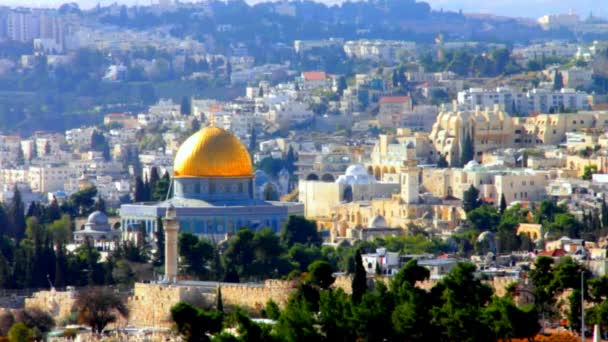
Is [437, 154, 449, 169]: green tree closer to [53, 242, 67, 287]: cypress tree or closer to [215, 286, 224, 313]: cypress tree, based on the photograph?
[53, 242, 67, 287]: cypress tree

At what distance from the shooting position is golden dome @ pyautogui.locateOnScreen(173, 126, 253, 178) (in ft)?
291

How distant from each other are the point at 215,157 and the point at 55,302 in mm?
22598

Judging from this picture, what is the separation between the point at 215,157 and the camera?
88812 millimetres

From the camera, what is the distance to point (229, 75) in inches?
7077

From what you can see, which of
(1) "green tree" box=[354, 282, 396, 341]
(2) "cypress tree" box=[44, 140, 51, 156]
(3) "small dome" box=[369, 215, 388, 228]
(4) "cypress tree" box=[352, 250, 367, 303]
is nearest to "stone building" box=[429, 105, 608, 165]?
(3) "small dome" box=[369, 215, 388, 228]

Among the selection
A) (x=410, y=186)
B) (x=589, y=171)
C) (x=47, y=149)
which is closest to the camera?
(x=410, y=186)

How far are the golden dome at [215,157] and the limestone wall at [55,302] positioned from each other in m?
21.2

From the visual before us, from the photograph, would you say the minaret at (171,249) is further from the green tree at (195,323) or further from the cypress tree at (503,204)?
the cypress tree at (503,204)

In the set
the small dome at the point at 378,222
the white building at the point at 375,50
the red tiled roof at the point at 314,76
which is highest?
the small dome at the point at 378,222

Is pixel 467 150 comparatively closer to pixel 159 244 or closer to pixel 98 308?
pixel 159 244

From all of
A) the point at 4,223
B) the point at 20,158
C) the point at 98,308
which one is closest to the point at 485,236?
the point at 4,223

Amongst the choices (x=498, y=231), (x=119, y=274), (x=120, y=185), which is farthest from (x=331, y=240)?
(x=120, y=185)

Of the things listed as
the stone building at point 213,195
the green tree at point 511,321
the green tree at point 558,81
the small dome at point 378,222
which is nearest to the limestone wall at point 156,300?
the green tree at point 511,321

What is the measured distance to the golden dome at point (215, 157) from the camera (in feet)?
291
